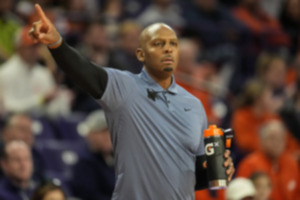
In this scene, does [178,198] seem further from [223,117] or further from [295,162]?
[223,117]

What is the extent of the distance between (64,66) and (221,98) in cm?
518

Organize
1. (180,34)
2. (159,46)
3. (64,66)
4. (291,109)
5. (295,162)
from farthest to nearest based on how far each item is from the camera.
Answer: (180,34), (291,109), (295,162), (159,46), (64,66)

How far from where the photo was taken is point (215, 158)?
3268 millimetres

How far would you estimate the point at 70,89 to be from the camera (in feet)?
24.6

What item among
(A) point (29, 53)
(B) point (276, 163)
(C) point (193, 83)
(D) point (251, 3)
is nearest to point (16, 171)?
(A) point (29, 53)

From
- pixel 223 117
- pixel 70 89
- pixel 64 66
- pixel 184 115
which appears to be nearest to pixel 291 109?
pixel 223 117

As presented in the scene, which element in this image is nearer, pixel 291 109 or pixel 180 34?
pixel 291 109

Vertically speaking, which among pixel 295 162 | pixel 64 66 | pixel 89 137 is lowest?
pixel 295 162

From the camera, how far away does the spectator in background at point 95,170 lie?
5.83 meters

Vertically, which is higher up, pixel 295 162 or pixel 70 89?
pixel 70 89

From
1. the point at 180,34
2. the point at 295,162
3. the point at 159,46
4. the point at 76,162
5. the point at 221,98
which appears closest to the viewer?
the point at 159,46

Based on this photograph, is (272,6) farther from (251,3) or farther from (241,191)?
(241,191)

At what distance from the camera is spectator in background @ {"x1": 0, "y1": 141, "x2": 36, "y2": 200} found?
17.0 feet

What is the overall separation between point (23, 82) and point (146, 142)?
4.00m
